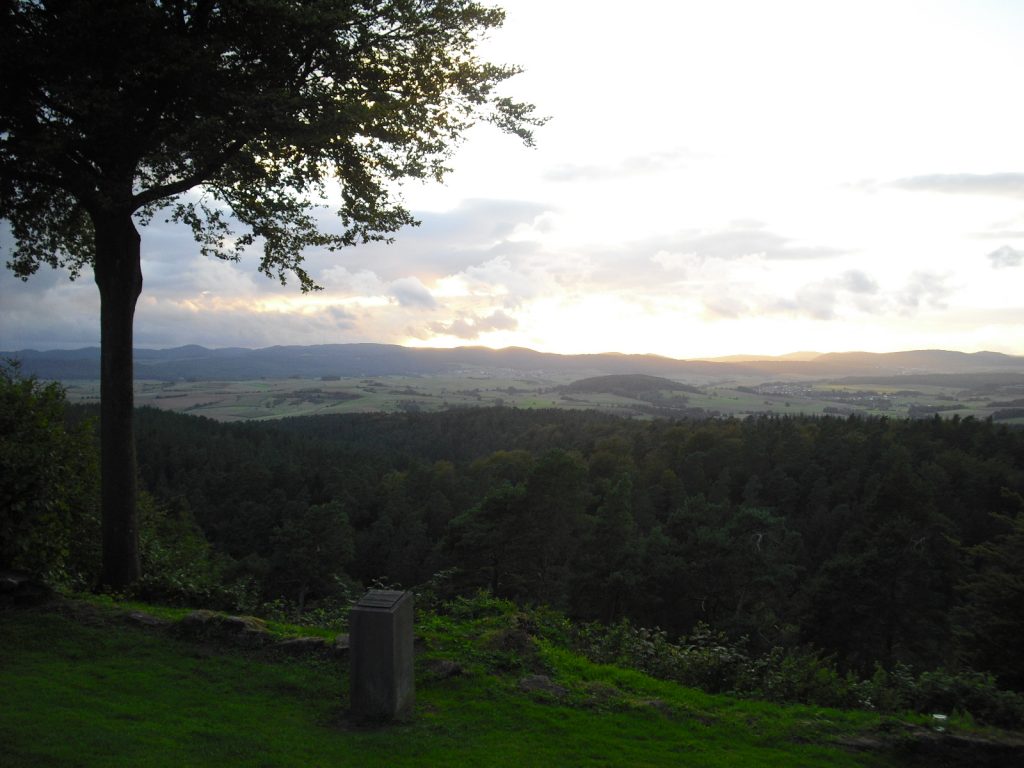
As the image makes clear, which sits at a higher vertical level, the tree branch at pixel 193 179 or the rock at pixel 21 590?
the tree branch at pixel 193 179

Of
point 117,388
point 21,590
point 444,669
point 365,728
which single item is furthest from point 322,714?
point 117,388

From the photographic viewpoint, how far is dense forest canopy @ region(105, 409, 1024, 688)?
28109 mm

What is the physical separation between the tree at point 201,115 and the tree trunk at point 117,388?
0.07 ft

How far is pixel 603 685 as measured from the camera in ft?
24.5

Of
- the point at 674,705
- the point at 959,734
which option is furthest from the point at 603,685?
the point at 959,734

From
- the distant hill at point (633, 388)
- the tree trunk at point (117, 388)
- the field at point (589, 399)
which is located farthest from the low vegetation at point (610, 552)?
the distant hill at point (633, 388)

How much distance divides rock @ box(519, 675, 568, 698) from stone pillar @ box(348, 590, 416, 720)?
155 centimetres

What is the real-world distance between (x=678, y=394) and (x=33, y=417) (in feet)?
580

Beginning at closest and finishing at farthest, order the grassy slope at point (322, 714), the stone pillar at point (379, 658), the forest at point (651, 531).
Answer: the grassy slope at point (322, 714)
the stone pillar at point (379, 658)
the forest at point (651, 531)

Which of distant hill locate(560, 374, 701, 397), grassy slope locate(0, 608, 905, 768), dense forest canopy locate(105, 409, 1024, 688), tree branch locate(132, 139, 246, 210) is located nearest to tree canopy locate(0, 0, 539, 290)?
tree branch locate(132, 139, 246, 210)

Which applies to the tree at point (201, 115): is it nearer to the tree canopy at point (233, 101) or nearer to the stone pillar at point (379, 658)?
the tree canopy at point (233, 101)

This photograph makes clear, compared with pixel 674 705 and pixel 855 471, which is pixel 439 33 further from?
pixel 855 471

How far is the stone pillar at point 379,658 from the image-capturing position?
6016mm

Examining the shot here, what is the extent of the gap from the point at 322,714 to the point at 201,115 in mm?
8132
